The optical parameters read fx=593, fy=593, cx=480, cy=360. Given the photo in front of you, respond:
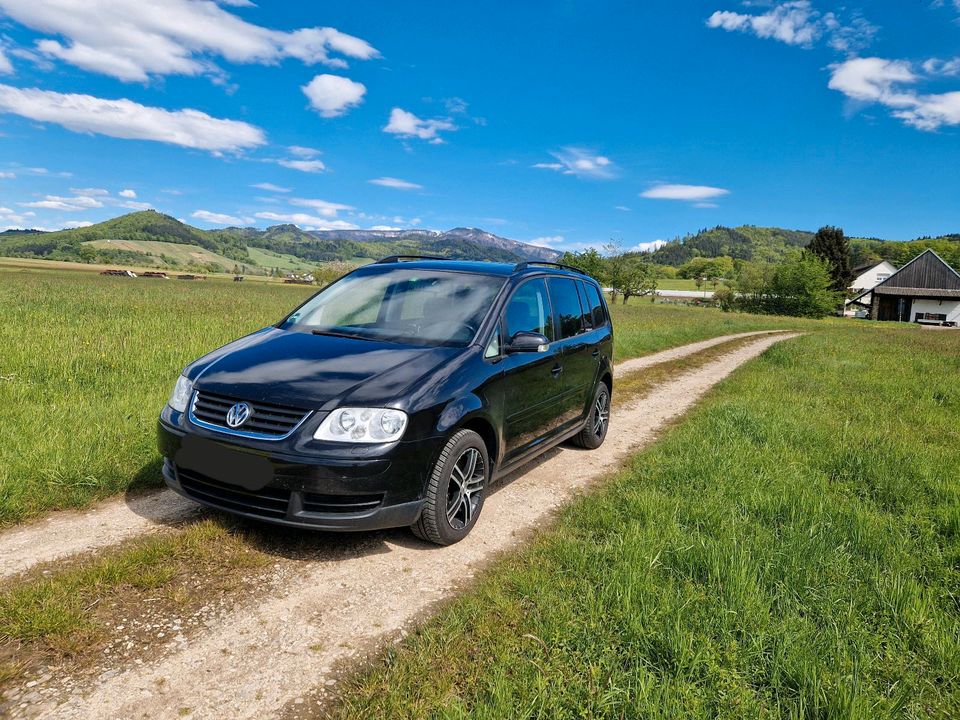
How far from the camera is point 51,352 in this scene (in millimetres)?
8484

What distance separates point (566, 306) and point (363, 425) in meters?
3.06

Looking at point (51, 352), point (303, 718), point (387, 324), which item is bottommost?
point (303, 718)

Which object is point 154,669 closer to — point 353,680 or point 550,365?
point 353,680

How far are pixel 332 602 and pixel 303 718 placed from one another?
2.93 feet

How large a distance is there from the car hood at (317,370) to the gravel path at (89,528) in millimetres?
1067

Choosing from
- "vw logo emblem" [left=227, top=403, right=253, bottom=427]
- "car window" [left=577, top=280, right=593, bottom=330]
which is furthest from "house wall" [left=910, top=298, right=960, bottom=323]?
"vw logo emblem" [left=227, top=403, right=253, bottom=427]

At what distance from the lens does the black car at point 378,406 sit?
3516 mm

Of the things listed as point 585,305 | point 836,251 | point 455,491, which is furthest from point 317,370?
point 836,251

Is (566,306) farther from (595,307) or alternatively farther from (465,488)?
(465,488)

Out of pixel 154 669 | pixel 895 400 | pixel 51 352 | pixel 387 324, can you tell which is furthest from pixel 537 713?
pixel 895 400

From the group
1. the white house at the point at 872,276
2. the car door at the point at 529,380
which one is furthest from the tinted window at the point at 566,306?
the white house at the point at 872,276

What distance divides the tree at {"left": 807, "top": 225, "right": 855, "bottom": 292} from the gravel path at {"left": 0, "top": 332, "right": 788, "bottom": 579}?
8743cm

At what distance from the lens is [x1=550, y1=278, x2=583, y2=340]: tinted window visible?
5786 millimetres

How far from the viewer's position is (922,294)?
59906 millimetres
